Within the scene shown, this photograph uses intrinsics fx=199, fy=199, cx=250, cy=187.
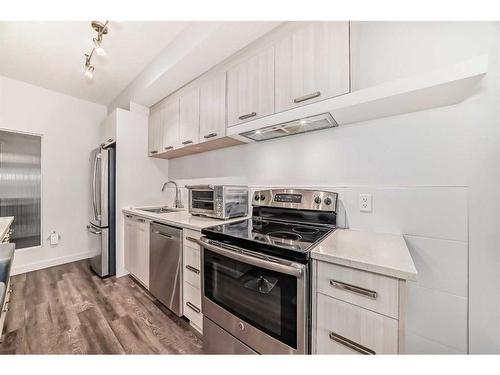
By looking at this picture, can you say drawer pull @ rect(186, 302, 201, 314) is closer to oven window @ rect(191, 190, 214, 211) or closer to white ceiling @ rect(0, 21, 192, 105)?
oven window @ rect(191, 190, 214, 211)

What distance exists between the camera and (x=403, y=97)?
39.6 inches

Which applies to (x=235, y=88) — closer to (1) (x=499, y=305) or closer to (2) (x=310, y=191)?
(2) (x=310, y=191)

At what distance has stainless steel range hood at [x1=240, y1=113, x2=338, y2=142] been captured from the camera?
1298 millimetres

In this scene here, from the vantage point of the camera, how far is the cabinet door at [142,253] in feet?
6.84

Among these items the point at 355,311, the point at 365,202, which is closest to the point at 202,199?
the point at 365,202

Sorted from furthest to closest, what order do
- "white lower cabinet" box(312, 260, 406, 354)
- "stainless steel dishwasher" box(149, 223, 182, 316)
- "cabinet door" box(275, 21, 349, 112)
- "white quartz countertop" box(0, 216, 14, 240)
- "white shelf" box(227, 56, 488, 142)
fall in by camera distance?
"stainless steel dishwasher" box(149, 223, 182, 316)
"white quartz countertop" box(0, 216, 14, 240)
"cabinet door" box(275, 21, 349, 112)
"white shelf" box(227, 56, 488, 142)
"white lower cabinet" box(312, 260, 406, 354)

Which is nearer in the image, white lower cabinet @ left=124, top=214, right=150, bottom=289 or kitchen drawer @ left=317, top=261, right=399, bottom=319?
kitchen drawer @ left=317, top=261, right=399, bottom=319

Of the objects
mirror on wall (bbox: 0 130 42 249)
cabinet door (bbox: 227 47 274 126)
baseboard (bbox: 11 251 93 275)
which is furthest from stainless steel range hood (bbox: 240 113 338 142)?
mirror on wall (bbox: 0 130 42 249)

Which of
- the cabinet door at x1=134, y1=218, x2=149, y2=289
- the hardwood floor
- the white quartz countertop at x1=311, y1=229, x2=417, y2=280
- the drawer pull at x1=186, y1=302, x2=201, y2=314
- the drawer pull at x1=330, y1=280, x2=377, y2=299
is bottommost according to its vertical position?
the hardwood floor

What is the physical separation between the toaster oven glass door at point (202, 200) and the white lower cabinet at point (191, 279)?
31 centimetres

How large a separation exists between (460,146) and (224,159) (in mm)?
1794

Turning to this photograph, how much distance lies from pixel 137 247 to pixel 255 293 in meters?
1.76

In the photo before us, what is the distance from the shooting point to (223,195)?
1.68 metres
